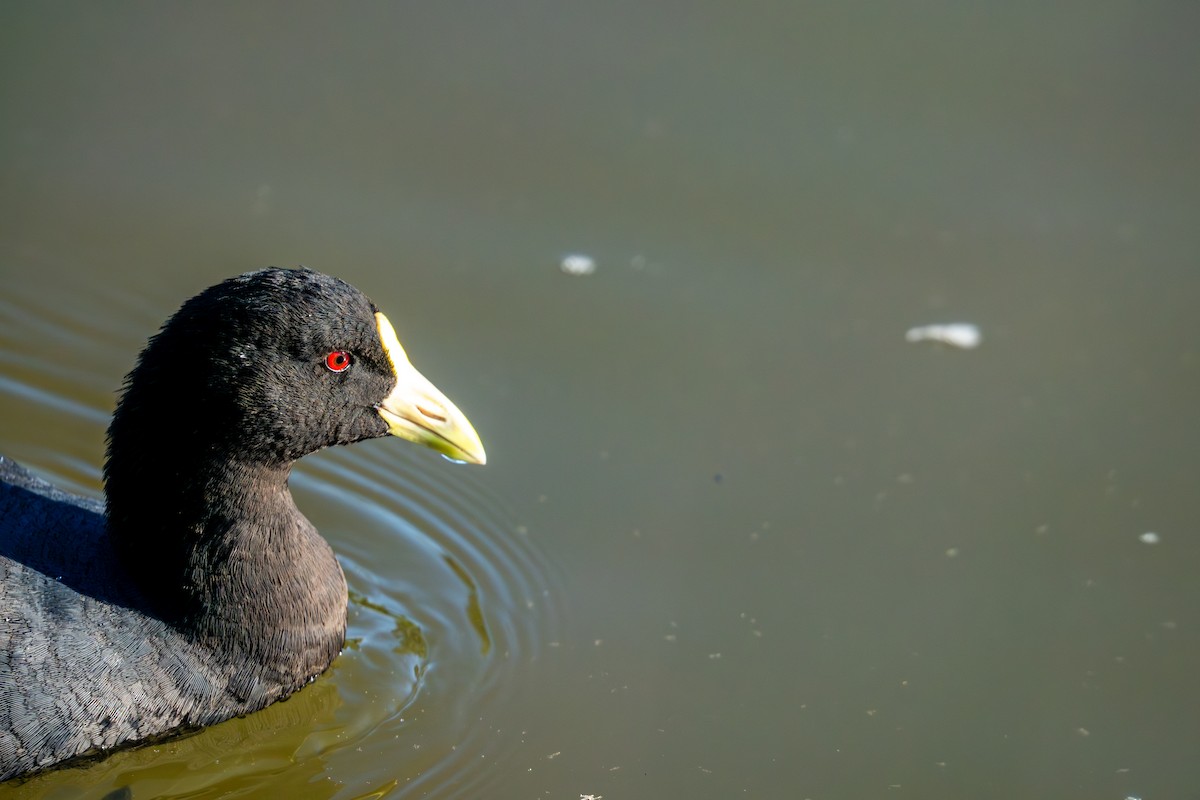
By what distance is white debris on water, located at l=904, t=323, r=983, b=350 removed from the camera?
5973 mm

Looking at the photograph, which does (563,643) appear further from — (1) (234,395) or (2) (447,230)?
(2) (447,230)

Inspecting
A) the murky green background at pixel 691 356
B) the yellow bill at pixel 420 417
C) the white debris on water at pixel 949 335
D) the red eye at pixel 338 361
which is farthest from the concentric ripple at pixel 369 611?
the white debris on water at pixel 949 335

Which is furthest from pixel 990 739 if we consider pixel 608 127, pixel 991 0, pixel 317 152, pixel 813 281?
pixel 991 0

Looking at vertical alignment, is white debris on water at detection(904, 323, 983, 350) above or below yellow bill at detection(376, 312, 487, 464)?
above

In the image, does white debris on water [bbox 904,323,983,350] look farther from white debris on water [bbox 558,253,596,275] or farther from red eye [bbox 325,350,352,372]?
red eye [bbox 325,350,352,372]

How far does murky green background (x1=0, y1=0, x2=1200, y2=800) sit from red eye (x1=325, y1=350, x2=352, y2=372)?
1.05 meters

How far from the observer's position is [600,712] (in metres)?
4.35

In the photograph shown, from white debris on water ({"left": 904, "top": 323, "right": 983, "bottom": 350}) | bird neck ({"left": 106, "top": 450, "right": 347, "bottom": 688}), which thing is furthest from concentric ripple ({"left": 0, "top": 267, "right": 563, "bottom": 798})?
white debris on water ({"left": 904, "top": 323, "right": 983, "bottom": 350})

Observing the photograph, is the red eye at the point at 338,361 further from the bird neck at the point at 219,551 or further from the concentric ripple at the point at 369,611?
the concentric ripple at the point at 369,611

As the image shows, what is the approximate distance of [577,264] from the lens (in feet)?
20.4

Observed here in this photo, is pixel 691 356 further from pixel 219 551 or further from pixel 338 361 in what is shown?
pixel 219 551

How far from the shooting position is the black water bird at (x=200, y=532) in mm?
3871

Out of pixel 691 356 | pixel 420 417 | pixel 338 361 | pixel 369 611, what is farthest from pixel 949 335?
pixel 338 361

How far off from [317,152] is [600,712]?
3.47 meters
